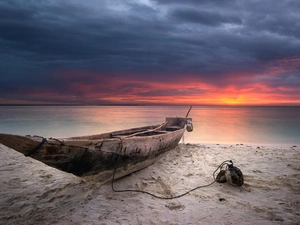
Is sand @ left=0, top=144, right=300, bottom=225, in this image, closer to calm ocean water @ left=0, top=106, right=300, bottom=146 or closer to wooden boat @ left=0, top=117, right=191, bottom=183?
wooden boat @ left=0, top=117, right=191, bottom=183

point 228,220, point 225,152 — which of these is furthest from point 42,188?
point 225,152

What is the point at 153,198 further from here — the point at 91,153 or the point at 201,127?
the point at 201,127

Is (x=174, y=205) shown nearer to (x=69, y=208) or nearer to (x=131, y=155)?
(x=131, y=155)

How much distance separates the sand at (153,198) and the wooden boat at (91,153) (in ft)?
1.26

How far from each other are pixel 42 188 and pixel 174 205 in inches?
105

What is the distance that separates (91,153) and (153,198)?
140 cm

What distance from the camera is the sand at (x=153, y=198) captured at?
306cm

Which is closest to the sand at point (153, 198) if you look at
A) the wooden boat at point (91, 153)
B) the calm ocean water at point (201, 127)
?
the wooden boat at point (91, 153)

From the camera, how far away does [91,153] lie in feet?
11.3

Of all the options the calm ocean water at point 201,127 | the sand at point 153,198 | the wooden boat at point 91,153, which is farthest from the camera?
the calm ocean water at point 201,127

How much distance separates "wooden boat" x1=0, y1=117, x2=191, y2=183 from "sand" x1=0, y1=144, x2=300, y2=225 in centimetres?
38

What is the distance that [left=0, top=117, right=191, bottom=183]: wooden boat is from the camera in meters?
2.78

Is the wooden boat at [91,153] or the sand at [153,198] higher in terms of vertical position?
the wooden boat at [91,153]

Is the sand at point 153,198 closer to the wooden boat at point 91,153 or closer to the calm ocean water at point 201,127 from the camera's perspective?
the wooden boat at point 91,153
